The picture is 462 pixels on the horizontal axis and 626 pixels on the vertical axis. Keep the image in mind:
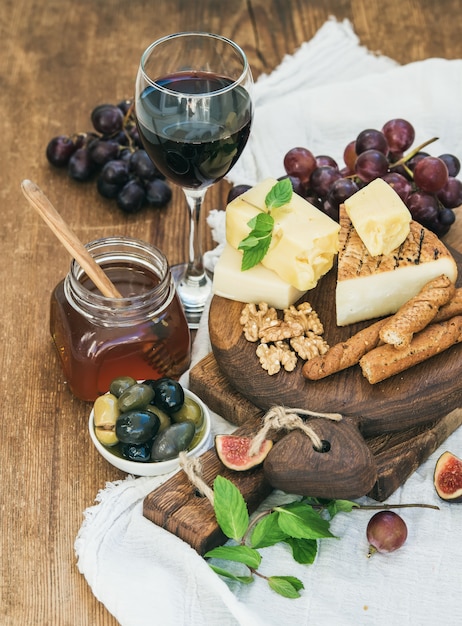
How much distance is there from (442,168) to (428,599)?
43.2 inches

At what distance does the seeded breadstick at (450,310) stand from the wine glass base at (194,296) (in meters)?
0.62

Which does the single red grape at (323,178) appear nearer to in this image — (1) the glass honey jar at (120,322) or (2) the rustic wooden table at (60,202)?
(2) the rustic wooden table at (60,202)

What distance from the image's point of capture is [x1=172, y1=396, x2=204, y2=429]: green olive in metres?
1.97

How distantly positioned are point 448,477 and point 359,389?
10.5 inches

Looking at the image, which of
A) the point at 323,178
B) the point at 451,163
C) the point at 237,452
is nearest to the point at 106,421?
the point at 237,452

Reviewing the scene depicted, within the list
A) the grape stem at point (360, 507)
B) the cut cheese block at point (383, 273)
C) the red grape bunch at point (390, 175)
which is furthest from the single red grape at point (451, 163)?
the grape stem at point (360, 507)

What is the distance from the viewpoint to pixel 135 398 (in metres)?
1.89

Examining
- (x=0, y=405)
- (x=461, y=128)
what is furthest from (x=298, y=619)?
(x=461, y=128)

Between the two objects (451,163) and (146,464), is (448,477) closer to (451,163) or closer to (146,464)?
(146,464)

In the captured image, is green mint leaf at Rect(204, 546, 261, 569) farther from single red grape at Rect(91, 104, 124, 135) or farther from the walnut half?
single red grape at Rect(91, 104, 124, 135)

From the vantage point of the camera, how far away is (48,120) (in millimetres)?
2914

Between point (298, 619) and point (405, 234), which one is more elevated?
point (405, 234)

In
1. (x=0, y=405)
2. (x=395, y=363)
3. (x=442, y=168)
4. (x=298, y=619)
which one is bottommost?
(x=0, y=405)

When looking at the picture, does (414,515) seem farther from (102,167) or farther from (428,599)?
(102,167)
